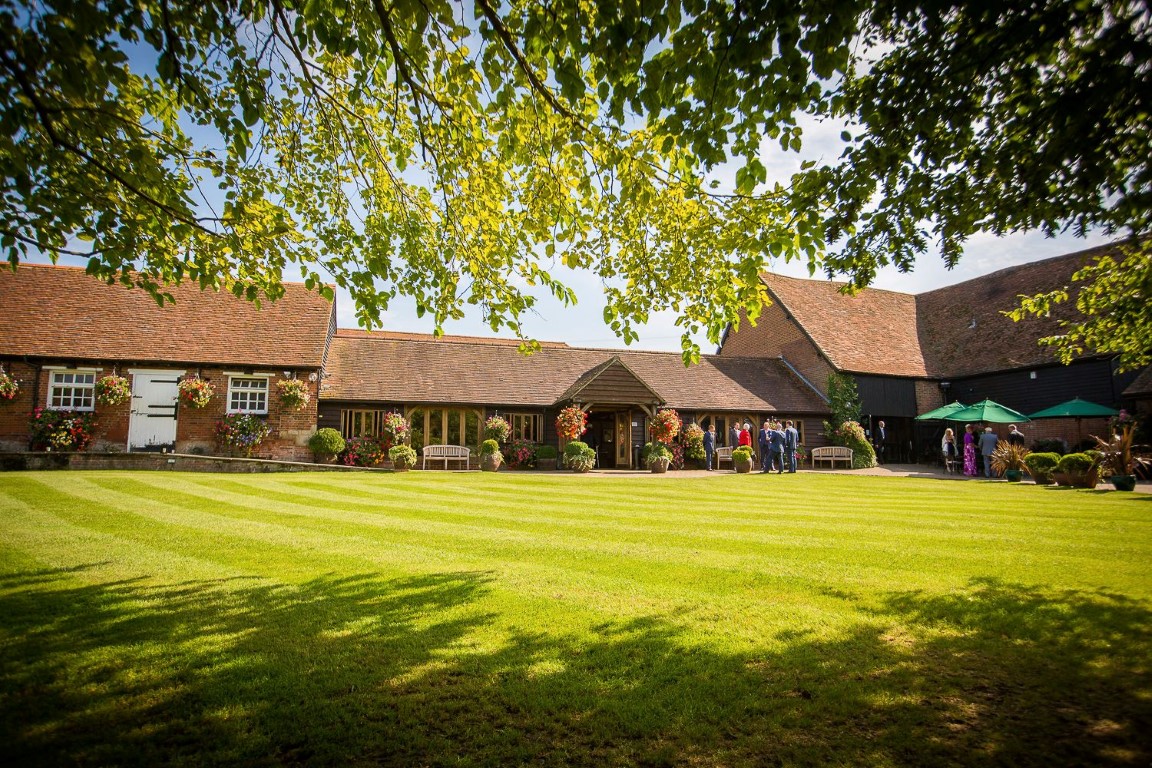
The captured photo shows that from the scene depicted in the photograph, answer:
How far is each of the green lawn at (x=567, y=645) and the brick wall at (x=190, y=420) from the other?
561 inches

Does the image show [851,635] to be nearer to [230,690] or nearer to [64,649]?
[230,690]

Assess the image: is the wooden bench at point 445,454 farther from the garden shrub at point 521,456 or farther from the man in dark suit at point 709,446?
the man in dark suit at point 709,446

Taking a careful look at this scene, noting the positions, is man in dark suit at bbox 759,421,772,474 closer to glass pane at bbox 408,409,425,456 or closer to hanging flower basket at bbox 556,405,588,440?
hanging flower basket at bbox 556,405,588,440

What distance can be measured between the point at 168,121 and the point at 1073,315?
3356 centimetres

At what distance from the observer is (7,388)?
1880 cm

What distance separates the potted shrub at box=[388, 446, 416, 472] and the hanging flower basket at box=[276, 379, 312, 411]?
413cm

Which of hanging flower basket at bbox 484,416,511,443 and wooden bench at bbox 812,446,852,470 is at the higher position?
hanging flower basket at bbox 484,416,511,443

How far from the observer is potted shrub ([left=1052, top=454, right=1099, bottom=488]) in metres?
14.7

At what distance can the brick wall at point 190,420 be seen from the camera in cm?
1917

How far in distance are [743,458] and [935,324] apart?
18.8m

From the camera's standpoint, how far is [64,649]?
353 cm

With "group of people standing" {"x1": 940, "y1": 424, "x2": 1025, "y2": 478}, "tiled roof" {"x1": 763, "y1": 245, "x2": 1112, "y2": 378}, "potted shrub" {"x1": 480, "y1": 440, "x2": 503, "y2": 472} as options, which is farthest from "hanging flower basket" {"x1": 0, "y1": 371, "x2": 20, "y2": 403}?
"group of people standing" {"x1": 940, "y1": 424, "x2": 1025, "y2": 478}

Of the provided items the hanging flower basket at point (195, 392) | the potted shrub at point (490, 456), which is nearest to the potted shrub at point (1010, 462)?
the potted shrub at point (490, 456)

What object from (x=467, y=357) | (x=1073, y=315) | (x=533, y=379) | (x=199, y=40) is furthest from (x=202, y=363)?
(x=1073, y=315)
